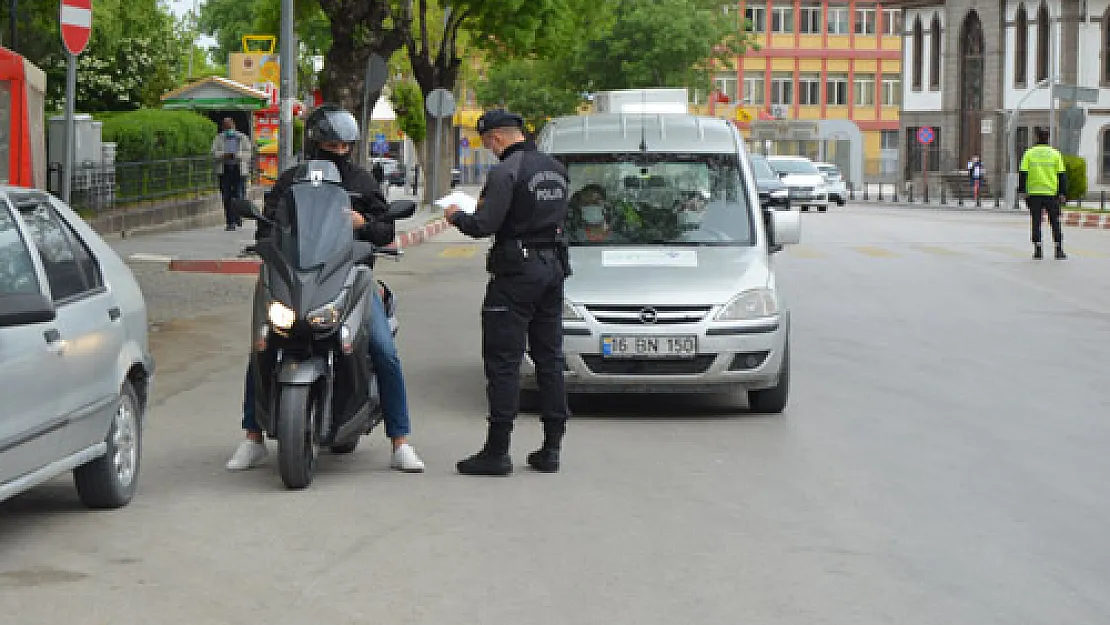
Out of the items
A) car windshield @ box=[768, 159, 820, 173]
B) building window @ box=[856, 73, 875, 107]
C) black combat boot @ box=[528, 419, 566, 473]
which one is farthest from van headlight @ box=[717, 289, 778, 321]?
building window @ box=[856, 73, 875, 107]

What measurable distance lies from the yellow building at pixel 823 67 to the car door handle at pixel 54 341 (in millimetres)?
109373

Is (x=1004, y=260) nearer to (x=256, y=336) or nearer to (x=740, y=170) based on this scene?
(x=740, y=170)

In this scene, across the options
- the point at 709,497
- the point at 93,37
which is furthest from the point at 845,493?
the point at 93,37

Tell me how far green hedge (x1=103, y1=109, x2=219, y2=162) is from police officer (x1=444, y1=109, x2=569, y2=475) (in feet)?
80.3

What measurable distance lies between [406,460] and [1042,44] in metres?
69.8

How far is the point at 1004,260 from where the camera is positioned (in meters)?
28.0

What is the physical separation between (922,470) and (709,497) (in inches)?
54.0

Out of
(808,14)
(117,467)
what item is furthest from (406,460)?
(808,14)

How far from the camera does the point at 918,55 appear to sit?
83.7m

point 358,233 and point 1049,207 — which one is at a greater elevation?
point 358,233

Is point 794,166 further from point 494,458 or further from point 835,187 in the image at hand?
point 494,458

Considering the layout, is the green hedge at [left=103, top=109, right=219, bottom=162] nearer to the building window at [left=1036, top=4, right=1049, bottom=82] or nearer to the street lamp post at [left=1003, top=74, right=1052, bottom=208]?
the street lamp post at [left=1003, top=74, right=1052, bottom=208]

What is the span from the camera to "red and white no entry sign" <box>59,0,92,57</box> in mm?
12945

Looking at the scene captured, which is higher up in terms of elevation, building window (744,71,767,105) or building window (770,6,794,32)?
building window (770,6,794,32)
